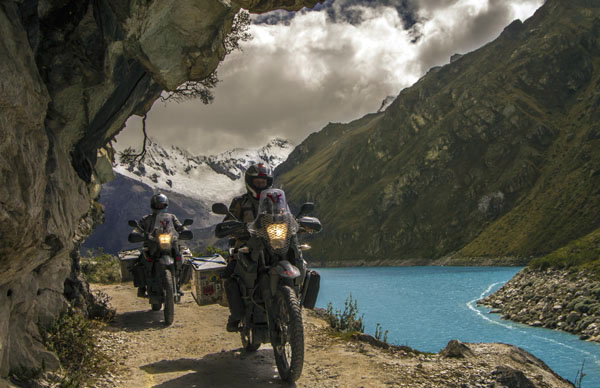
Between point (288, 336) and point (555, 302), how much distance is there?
78.5 ft

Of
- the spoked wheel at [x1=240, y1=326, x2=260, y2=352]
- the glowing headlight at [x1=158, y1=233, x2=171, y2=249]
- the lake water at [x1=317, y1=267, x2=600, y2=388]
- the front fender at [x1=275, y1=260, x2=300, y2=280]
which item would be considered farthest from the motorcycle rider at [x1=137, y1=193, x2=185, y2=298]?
the front fender at [x1=275, y1=260, x2=300, y2=280]

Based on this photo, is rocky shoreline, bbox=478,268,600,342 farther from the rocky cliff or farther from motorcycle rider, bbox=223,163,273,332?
the rocky cliff

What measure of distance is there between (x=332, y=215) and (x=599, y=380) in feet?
460

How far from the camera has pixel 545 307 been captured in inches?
965

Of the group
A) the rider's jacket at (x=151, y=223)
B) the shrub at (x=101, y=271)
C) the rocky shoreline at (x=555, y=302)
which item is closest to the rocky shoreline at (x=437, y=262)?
the rocky shoreline at (x=555, y=302)

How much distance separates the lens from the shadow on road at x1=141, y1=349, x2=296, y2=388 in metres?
6.13

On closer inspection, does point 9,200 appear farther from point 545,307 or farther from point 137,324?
point 545,307

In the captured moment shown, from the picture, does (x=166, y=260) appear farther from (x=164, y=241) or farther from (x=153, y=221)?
(x=153, y=221)

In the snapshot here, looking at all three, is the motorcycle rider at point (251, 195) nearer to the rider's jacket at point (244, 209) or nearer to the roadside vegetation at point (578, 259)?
the rider's jacket at point (244, 209)

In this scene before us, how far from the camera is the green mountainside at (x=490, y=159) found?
92.1m

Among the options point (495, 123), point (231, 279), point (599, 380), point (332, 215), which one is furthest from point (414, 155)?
point (231, 279)

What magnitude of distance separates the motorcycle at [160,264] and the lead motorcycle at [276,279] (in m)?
4.03

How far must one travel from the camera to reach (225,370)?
6.78 m

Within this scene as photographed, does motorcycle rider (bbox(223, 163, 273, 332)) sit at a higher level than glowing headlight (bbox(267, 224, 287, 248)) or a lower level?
higher
